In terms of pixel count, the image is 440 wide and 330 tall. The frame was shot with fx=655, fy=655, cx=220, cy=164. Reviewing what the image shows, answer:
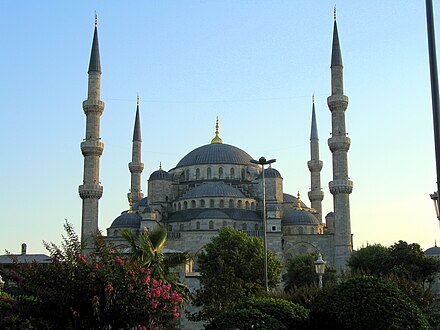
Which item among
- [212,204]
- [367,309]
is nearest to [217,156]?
[212,204]

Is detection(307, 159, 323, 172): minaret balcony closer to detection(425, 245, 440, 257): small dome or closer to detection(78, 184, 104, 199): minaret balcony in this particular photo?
detection(425, 245, 440, 257): small dome

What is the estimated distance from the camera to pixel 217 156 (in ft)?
175

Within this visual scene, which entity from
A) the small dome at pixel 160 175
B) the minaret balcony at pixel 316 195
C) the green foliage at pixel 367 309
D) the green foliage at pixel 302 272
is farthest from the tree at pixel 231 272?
the minaret balcony at pixel 316 195

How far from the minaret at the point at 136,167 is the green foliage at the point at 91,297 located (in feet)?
130

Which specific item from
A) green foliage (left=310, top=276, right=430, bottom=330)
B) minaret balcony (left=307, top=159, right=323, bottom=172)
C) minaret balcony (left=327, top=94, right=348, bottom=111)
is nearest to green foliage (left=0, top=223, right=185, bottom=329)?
green foliage (left=310, top=276, right=430, bottom=330)

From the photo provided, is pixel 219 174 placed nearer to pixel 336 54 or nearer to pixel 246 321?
pixel 336 54

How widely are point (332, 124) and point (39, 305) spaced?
31.2 metres

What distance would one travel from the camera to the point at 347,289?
1229 cm

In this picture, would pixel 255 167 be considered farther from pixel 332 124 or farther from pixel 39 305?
pixel 39 305

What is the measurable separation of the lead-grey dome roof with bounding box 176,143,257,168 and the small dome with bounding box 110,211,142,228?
757 centimetres

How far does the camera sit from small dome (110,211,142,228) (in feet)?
155

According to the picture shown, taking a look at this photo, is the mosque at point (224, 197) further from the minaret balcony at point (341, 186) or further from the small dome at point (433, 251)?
the small dome at point (433, 251)

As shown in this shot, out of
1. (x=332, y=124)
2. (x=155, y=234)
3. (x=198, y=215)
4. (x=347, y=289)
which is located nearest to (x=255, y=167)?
(x=198, y=215)

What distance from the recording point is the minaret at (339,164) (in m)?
39.2
